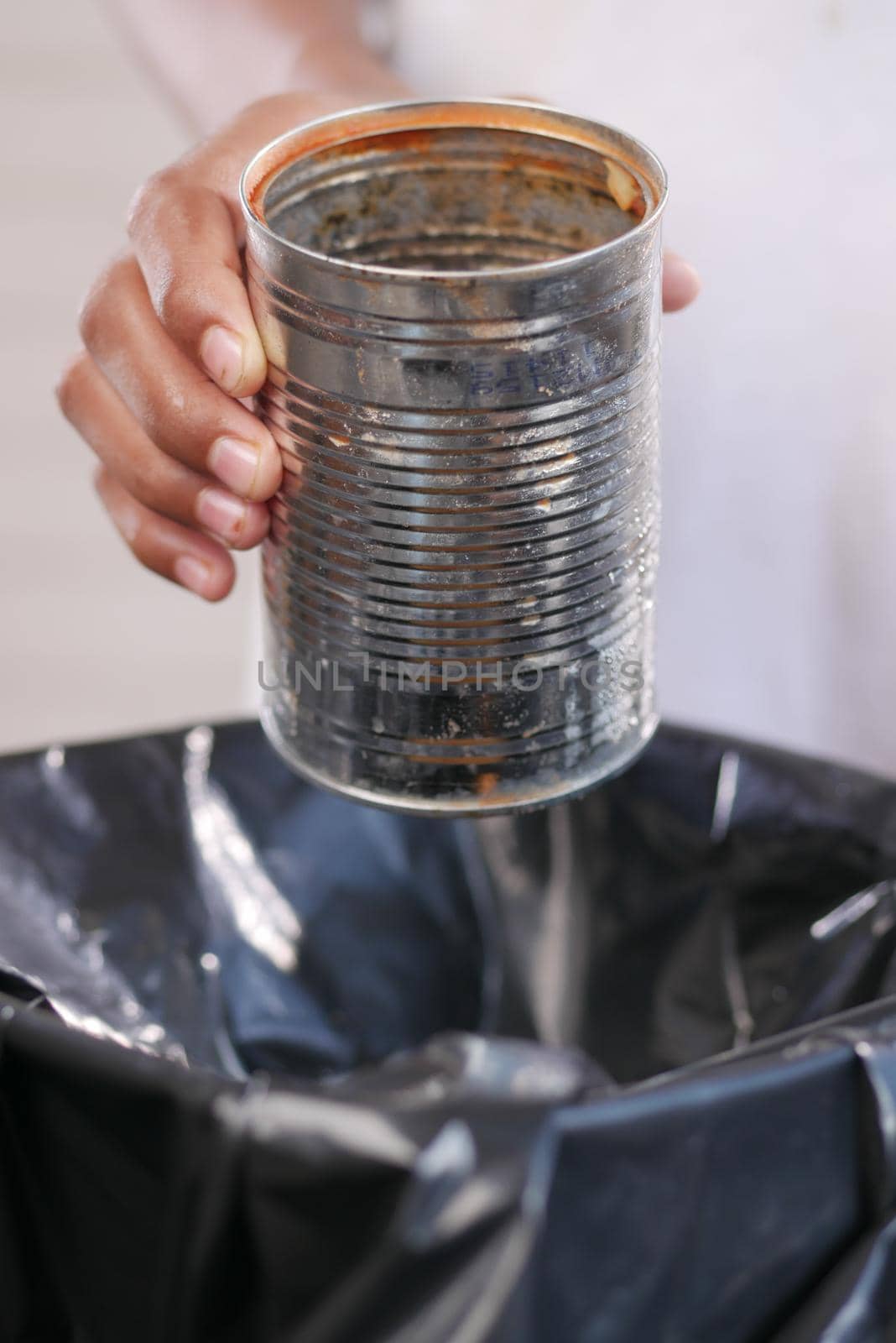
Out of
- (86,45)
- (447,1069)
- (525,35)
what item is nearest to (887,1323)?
(447,1069)

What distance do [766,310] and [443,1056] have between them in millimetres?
450

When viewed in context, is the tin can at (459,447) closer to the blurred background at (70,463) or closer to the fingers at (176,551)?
the fingers at (176,551)

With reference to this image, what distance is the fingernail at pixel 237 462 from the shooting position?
0.56 m

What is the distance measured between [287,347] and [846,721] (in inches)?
20.1

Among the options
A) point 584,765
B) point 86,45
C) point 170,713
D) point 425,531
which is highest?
point 425,531

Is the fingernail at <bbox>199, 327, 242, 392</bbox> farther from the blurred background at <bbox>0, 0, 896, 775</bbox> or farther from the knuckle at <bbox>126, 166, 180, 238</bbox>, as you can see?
the blurred background at <bbox>0, 0, 896, 775</bbox>

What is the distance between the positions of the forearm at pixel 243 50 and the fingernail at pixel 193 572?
328 mm

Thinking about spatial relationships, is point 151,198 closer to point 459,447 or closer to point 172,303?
point 172,303

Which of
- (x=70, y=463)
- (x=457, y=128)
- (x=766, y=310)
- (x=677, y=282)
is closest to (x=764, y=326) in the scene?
(x=766, y=310)

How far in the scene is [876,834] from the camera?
2.59 feet

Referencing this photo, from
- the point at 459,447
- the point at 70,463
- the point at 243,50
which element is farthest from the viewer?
the point at 70,463

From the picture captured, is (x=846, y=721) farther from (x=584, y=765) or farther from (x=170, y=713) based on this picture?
(x=170, y=713)

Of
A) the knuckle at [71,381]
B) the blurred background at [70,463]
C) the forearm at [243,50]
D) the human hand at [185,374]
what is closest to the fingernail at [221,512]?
the human hand at [185,374]

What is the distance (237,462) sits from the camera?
1.83 ft
